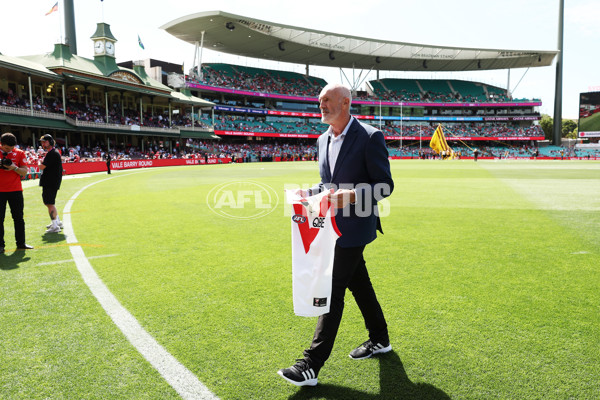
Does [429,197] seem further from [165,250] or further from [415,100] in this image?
[415,100]

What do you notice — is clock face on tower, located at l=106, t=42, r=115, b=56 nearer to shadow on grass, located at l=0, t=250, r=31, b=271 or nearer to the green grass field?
the green grass field

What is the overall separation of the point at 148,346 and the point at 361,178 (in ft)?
7.98

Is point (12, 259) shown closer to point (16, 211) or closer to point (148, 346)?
point (16, 211)

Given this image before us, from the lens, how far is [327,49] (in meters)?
78.3

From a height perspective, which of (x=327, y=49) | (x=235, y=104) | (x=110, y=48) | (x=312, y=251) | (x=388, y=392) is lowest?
(x=388, y=392)

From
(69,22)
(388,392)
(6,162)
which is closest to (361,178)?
(388,392)

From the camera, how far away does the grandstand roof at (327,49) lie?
64312mm

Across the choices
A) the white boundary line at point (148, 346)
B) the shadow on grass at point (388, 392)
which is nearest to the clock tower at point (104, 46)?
the white boundary line at point (148, 346)

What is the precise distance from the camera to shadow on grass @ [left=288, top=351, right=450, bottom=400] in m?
2.74

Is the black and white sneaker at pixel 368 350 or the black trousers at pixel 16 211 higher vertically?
the black trousers at pixel 16 211

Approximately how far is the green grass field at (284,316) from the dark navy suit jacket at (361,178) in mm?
1149

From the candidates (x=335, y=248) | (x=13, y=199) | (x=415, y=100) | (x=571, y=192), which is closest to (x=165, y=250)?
(x=13, y=199)

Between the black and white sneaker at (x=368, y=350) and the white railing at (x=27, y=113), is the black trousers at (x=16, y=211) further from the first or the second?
the white railing at (x=27, y=113)

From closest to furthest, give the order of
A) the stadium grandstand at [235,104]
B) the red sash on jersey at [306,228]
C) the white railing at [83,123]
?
the red sash on jersey at [306,228], the white railing at [83,123], the stadium grandstand at [235,104]
